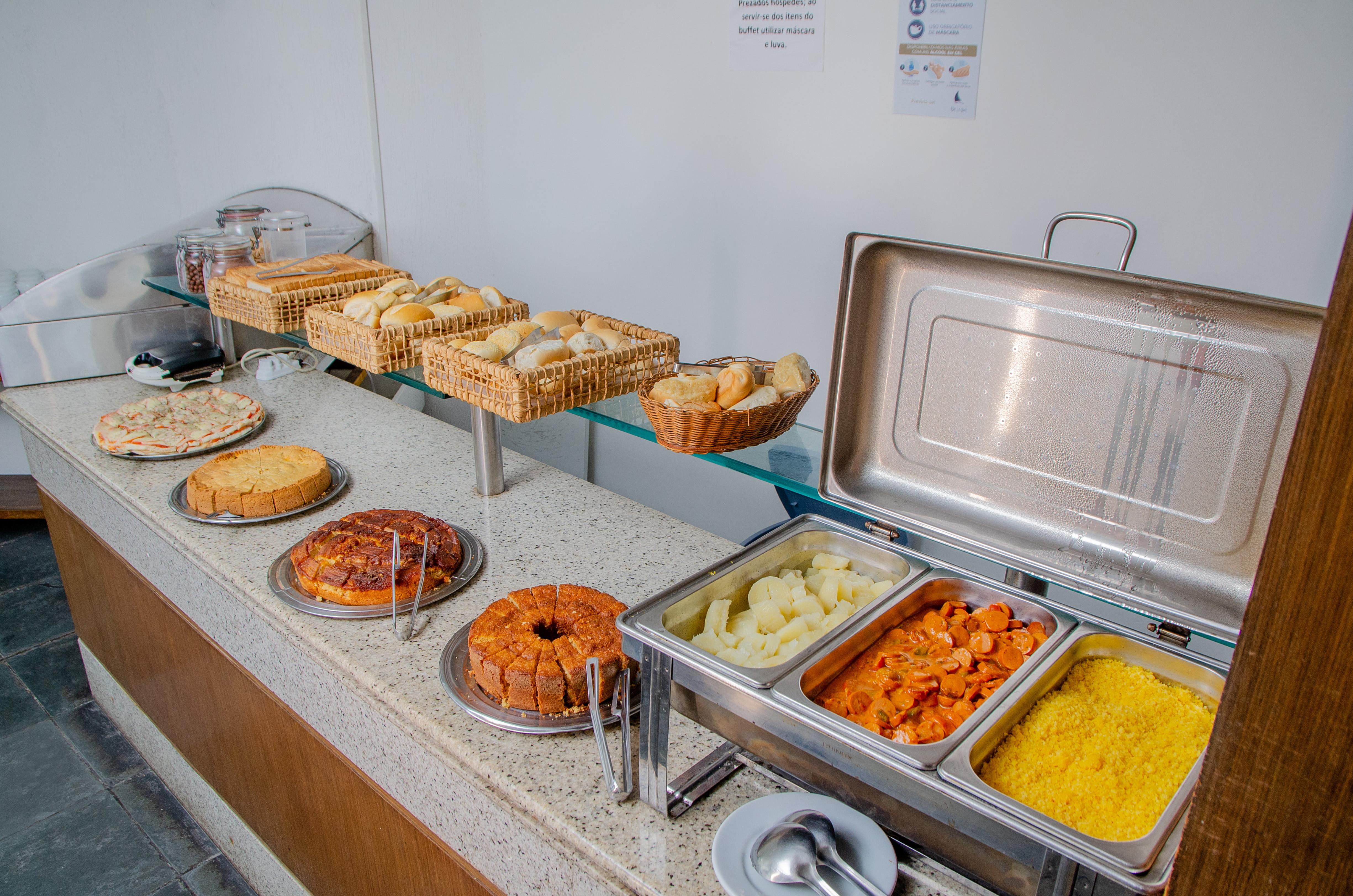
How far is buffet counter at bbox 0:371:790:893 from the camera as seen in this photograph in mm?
1111

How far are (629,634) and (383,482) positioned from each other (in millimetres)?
1155

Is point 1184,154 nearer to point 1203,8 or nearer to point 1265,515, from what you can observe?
point 1203,8

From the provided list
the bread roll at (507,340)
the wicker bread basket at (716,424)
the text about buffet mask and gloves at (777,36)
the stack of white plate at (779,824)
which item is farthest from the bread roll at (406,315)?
the text about buffet mask and gloves at (777,36)

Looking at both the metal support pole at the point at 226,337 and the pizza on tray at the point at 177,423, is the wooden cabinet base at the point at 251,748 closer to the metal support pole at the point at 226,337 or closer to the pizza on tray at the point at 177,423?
the pizza on tray at the point at 177,423

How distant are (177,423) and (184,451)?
7.1 inches

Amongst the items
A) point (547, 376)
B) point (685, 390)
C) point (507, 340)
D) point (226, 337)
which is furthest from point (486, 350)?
point (226, 337)

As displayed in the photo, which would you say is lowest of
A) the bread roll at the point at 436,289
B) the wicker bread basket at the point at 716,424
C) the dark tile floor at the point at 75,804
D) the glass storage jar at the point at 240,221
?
the dark tile floor at the point at 75,804

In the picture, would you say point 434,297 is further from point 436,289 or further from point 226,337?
point 226,337

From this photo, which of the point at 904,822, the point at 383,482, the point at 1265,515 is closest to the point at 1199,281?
the point at 1265,515

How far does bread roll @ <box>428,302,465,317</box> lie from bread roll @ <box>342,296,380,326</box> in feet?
0.34

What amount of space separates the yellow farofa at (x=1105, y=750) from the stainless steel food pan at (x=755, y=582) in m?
0.23

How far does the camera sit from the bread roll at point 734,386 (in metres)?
1.39

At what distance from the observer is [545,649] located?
1.25 metres

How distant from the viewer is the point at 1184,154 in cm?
194
